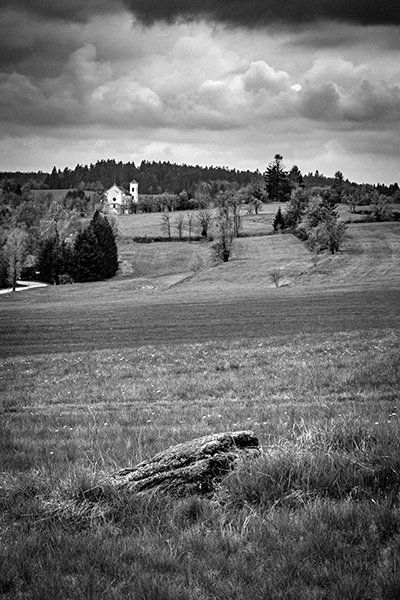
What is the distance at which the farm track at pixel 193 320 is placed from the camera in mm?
34969

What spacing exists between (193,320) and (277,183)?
6121 inches

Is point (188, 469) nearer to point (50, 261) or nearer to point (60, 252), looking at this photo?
point (60, 252)

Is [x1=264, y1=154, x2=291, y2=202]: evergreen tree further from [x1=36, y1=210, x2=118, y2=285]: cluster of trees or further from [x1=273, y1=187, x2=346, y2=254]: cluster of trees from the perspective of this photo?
[x1=36, y1=210, x2=118, y2=285]: cluster of trees

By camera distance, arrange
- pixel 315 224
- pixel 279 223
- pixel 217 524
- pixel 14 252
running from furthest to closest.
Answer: pixel 279 223
pixel 315 224
pixel 14 252
pixel 217 524

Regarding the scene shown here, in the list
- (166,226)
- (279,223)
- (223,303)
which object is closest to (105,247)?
(166,226)

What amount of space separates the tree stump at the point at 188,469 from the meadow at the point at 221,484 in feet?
0.71

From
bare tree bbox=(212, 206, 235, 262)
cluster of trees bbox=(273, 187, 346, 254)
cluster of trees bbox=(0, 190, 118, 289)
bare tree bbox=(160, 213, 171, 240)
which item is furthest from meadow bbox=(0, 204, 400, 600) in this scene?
bare tree bbox=(160, 213, 171, 240)

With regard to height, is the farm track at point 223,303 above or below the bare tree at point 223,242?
below

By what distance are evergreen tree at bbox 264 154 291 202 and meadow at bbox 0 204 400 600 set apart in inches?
6578

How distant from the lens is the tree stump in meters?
5.68

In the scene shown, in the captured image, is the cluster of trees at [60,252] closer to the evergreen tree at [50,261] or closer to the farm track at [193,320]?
the evergreen tree at [50,261]

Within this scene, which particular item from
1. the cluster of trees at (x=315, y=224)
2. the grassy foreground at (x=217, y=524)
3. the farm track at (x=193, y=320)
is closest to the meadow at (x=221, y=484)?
the grassy foreground at (x=217, y=524)

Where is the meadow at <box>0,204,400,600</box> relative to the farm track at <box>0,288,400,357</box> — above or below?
above

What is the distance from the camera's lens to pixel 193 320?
45.0 metres
